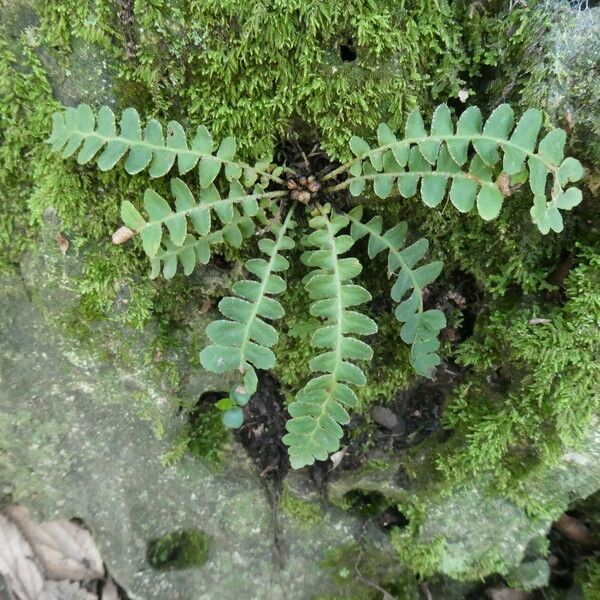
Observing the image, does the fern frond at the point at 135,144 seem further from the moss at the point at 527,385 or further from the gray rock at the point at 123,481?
the moss at the point at 527,385

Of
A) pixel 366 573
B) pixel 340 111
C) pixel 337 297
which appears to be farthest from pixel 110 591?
pixel 340 111

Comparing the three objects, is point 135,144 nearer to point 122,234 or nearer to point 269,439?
point 122,234

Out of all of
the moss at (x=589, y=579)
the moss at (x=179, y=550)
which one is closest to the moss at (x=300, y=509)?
the moss at (x=179, y=550)

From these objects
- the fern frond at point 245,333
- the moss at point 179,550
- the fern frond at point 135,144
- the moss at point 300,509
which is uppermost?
the fern frond at point 135,144

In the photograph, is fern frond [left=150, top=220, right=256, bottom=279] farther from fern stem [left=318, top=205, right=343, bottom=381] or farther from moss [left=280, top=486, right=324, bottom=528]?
moss [left=280, top=486, right=324, bottom=528]

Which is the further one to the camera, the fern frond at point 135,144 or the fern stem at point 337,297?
the fern stem at point 337,297

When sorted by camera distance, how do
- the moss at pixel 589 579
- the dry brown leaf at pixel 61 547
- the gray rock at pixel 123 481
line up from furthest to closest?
the dry brown leaf at pixel 61 547
the moss at pixel 589 579
the gray rock at pixel 123 481

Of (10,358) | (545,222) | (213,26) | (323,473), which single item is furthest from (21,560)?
(545,222)
